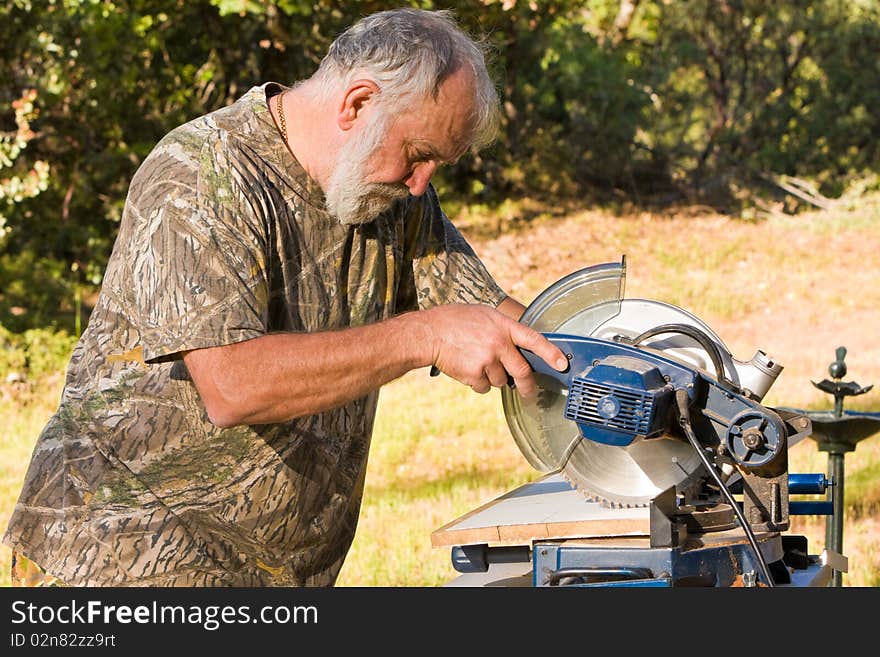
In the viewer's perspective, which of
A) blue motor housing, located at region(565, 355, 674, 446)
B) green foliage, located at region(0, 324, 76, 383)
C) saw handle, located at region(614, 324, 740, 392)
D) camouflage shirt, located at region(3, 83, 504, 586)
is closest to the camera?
blue motor housing, located at region(565, 355, 674, 446)

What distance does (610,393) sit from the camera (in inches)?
86.0

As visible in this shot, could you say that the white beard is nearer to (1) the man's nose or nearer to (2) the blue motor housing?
(1) the man's nose

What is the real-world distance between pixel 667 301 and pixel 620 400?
8.10 metres

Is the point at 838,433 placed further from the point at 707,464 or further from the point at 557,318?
the point at 707,464

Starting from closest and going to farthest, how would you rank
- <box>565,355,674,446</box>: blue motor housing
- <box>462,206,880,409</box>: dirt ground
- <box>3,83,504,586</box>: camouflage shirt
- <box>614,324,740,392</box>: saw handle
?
<box>565,355,674,446</box>: blue motor housing
<box>3,83,504,586</box>: camouflage shirt
<box>614,324,740,392</box>: saw handle
<box>462,206,880,409</box>: dirt ground

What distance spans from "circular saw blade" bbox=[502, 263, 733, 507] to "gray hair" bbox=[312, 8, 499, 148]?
381 millimetres

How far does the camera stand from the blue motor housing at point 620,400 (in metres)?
2.17

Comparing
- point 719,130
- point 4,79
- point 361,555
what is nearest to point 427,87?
point 361,555

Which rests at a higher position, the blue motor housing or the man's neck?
the man's neck

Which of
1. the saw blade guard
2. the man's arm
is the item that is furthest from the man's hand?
the saw blade guard

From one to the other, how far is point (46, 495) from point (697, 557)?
4.14ft

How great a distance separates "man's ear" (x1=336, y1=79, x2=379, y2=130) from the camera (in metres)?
2.39

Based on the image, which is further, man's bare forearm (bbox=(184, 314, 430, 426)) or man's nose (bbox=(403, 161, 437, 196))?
man's nose (bbox=(403, 161, 437, 196))

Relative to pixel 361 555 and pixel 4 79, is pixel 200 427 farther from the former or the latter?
pixel 4 79
